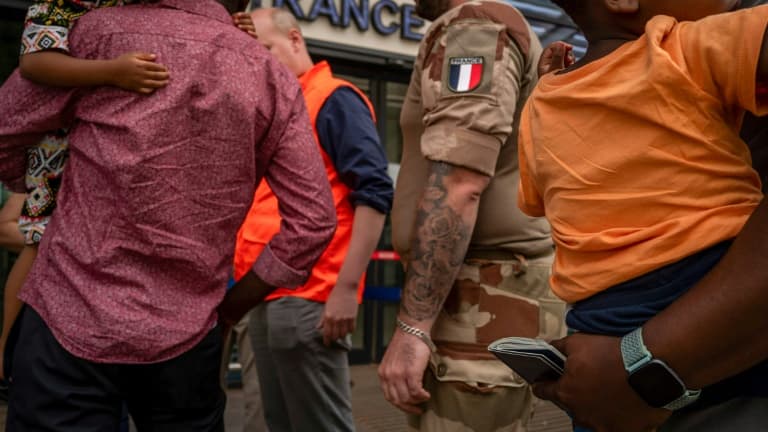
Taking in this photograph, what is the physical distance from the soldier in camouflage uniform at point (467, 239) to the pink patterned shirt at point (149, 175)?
0.41m

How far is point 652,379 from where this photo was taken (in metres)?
1.00

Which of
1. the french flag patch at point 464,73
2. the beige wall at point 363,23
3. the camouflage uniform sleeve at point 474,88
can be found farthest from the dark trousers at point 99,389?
the beige wall at point 363,23

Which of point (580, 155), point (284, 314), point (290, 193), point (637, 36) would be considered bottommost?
point (284, 314)

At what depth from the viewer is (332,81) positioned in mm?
3201

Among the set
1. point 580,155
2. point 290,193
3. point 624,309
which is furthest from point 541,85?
point 290,193

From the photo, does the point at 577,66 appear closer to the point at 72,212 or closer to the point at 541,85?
the point at 541,85

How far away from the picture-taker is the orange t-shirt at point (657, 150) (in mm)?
1023

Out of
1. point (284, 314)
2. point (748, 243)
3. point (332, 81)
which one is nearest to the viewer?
point (748, 243)

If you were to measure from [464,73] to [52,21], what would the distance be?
99cm

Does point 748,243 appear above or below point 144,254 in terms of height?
above

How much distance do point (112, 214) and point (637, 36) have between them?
1.17 metres

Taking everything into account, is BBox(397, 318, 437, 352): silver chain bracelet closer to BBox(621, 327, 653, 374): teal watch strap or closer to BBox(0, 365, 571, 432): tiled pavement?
BBox(621, 327, 653, 374): teal watch strap

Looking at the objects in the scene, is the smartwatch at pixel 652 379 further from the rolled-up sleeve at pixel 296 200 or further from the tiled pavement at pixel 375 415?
the tiled pavement at pixel 375 415

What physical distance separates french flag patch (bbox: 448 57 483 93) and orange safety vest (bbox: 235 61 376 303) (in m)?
1.16
